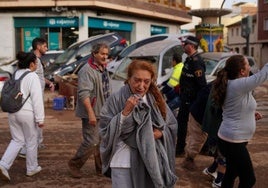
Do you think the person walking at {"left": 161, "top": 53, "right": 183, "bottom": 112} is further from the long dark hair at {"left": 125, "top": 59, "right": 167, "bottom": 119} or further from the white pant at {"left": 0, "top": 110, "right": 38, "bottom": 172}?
the long dark hair at {"left": 125, "top": 59, "right": 167, "bottom": 119}

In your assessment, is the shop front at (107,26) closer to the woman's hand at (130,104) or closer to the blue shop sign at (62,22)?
the blue shop sign at (62,22)

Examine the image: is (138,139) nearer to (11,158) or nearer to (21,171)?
(11,158)

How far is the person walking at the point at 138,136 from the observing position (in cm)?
319

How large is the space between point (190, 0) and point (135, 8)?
39.6m

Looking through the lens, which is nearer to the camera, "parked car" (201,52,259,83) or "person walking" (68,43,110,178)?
"person walking" (68,43,110,178)

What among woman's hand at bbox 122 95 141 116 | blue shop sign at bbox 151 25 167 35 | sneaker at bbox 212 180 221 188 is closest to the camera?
woman's hand at bbox 122 95 141 116

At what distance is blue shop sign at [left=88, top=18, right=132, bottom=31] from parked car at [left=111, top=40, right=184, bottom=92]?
14980mm

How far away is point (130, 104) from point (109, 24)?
25.2m

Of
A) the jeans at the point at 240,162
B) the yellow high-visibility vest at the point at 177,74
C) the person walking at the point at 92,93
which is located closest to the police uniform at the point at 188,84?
the yellow high-visibility vest at the point at 177,74

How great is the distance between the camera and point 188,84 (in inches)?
252

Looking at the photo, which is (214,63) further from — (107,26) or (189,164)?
(107,26)

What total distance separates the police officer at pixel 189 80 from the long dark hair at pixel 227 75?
1.94m

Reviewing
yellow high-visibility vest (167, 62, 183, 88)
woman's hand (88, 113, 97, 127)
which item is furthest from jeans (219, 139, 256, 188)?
yellow high-visibility vest (167, 62, 183, 88)

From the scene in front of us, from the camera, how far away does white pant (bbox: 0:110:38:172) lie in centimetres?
547
